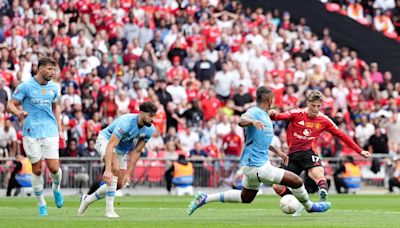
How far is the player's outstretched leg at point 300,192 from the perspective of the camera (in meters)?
18.3

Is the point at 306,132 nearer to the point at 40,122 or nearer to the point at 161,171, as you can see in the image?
the point at 40,122

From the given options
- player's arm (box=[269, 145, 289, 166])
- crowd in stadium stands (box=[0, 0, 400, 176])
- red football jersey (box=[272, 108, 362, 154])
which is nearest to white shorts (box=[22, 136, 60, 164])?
player's arm (box=[269, 145, 289, 166])

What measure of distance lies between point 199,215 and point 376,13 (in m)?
24.5

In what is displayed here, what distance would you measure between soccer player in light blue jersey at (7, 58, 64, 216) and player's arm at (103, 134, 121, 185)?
5.28 feet

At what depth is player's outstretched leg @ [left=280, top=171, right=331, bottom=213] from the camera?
18281 millimetres

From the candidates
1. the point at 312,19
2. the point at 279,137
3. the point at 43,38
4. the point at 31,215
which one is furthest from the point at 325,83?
the point at 31,215

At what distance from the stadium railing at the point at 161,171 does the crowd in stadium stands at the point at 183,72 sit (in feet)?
2.74

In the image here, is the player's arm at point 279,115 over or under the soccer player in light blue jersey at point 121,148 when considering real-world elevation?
over

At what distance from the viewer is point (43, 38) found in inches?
1336

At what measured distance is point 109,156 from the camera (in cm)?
1842

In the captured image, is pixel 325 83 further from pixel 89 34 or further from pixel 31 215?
pixel 31 215

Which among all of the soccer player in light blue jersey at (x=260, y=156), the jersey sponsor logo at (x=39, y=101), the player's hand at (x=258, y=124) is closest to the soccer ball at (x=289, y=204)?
the soccer player in light blue jersey at (x=260, y=156)

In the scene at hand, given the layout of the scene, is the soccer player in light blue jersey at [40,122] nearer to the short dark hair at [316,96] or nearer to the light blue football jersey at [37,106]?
the light blue football jersey at [37,106]

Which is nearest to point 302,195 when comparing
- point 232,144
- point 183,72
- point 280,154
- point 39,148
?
point 280,154
